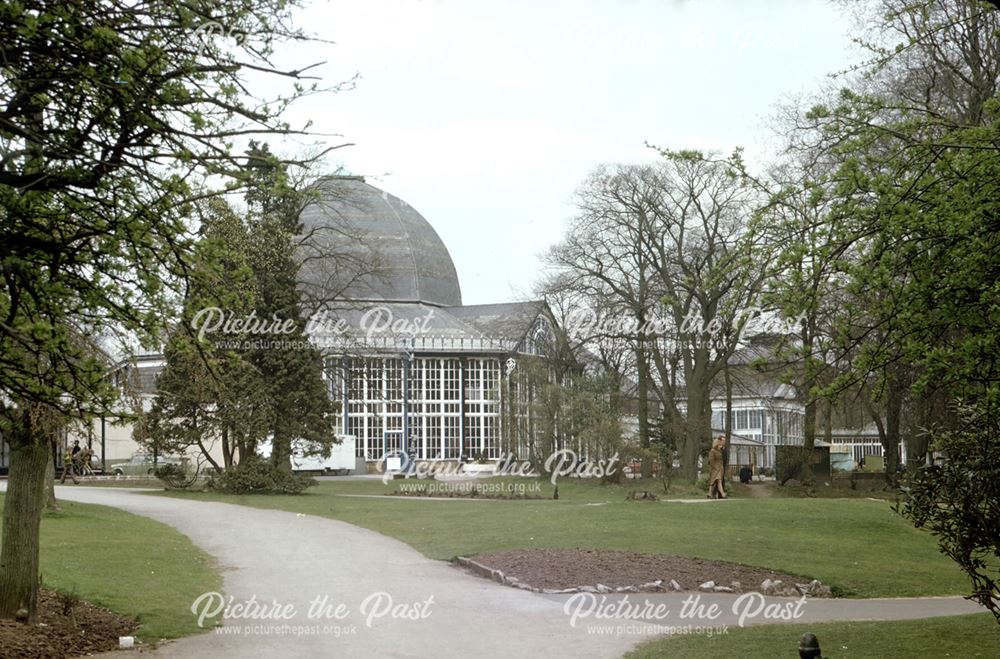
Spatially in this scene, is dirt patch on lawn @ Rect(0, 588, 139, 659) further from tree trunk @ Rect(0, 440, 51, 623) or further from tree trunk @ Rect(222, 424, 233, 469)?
tree trunk @ Rect(222, 424, 233, 469)

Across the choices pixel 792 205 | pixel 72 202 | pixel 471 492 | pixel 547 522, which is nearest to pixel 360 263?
pixel 471 492

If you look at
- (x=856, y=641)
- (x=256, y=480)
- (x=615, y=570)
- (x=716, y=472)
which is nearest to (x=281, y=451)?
(x=256, y=480)

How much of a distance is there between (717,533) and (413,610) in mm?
10325

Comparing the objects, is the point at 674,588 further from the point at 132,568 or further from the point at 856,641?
the point at 132,568

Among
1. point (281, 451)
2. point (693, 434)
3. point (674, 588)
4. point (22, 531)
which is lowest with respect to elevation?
point (674, 588)

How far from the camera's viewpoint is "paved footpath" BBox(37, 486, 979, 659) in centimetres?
1117

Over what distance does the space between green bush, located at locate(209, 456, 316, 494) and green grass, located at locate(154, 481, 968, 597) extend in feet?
18.2

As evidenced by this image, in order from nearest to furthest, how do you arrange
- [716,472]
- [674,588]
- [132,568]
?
[674,588] < [132,568] < [716,472]

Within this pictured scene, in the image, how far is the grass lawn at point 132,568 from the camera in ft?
42.5

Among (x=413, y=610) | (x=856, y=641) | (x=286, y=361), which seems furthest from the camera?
(x=286, y=361)

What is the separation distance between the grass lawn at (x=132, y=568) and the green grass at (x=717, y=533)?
4501mm

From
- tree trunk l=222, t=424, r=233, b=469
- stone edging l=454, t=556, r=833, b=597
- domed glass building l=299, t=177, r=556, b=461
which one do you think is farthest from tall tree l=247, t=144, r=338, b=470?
stone edging l=454, t=556, r=833, b=597

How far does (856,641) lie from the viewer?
11.4 meters

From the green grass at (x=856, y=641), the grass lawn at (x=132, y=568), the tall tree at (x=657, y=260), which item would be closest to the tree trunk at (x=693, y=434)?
the tall tree at (x=657, y=260)
